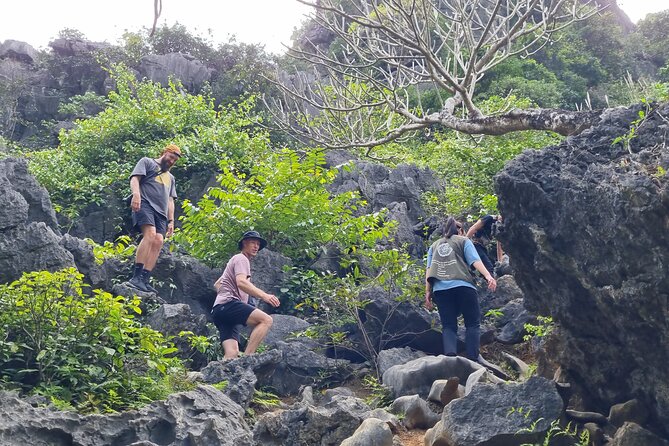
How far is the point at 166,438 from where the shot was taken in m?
5.22

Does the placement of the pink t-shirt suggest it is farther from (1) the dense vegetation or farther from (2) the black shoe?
(2) the black shoe

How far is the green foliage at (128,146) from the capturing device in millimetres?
15320

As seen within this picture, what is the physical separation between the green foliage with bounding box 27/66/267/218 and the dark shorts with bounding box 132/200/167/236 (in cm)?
432

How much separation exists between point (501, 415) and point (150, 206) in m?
5.88

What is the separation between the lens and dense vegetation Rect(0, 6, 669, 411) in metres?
5.84

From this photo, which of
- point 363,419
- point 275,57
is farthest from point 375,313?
point 275,57

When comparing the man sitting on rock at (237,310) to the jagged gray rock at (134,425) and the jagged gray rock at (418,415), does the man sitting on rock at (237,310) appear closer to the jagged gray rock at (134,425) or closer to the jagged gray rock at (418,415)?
the jagged gray rock at (418,415)

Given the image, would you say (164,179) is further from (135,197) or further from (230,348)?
(230,348)

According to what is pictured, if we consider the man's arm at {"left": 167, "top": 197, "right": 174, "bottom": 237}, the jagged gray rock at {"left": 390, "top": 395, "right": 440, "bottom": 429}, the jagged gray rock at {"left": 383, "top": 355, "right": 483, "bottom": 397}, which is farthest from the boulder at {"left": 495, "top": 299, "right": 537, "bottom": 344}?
the man's arm at {"left": 167, "top": 197, "right": 174, "bottom": 237}

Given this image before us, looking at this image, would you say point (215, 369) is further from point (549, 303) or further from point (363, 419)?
point (549, 303)

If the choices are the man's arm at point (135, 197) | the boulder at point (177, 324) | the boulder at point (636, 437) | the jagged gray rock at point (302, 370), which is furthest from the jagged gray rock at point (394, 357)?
the man's arm at point (135, 197)

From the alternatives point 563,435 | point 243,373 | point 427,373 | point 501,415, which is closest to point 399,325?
point 427,373

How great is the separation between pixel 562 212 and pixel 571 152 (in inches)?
19.1

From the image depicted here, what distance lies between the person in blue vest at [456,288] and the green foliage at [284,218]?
7.98 ft
